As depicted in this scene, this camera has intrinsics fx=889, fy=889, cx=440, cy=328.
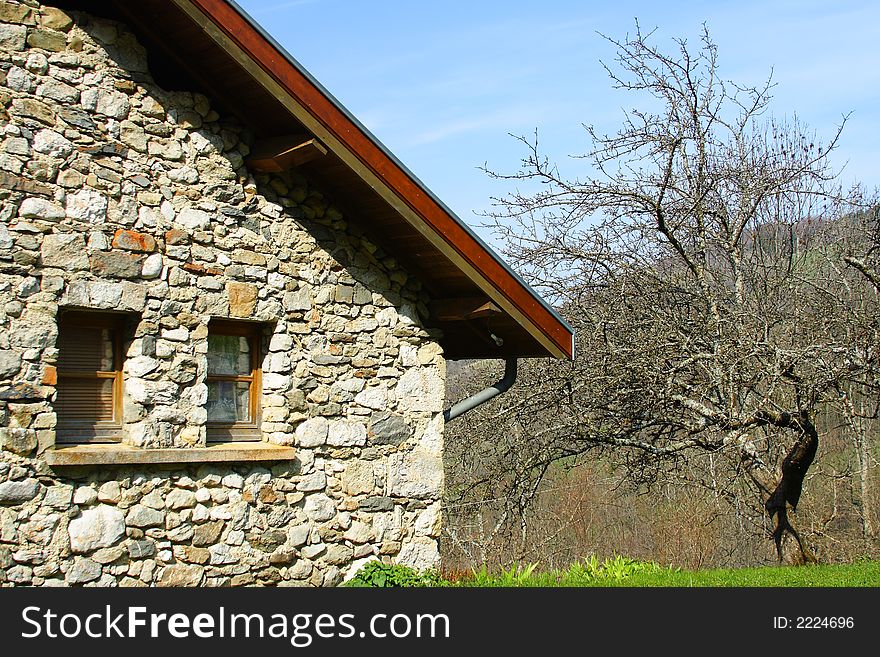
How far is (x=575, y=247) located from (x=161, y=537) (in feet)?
20.9

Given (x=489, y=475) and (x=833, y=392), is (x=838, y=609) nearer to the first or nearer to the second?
(x=833, y=392)

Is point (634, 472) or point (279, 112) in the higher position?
point (279, 112)

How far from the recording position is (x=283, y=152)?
20.4 feet

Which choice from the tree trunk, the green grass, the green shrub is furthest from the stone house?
the tree trunk

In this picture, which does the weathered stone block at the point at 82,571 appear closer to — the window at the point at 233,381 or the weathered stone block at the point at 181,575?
the weathered stone block at the point at 181,575

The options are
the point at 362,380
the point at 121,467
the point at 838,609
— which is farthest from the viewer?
the point at 362,380

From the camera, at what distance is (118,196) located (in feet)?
19.1

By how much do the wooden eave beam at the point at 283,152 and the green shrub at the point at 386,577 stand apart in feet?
9.80

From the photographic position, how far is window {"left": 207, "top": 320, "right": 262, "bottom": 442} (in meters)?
6.36

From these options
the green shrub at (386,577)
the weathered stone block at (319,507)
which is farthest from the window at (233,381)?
the green shrub at (386,577)

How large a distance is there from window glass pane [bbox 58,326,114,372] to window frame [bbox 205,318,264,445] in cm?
71

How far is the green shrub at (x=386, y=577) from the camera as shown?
643 cm

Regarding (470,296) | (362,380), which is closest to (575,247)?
(470,296)

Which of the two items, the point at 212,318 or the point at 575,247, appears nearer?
the point at 212,318
